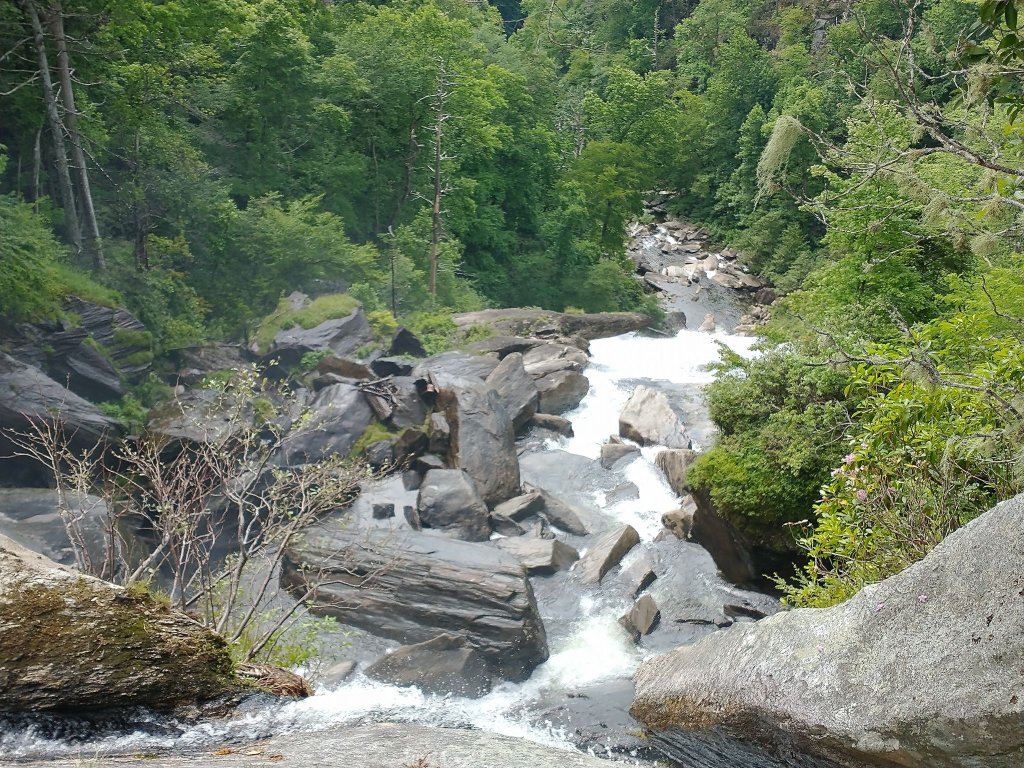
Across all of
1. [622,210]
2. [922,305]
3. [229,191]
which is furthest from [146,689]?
[622,210]

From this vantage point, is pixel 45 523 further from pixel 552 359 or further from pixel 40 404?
pixel 552 359

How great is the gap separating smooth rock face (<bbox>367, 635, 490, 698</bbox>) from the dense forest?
4.45m

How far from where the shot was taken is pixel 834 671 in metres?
5.34

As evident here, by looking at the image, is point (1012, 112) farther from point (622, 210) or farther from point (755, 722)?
point (622, 210)

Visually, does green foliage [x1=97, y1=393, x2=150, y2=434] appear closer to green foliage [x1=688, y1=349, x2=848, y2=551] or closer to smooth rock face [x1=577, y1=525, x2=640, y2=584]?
smooth rock face [x1=577, y1=525, x2=640, y2=584]

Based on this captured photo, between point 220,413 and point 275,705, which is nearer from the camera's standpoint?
point 275,705

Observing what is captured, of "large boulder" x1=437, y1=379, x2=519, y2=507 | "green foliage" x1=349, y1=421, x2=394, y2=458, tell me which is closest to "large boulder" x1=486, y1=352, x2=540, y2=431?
"large boulder" x1=437, y1=379, x2=519, y2=507

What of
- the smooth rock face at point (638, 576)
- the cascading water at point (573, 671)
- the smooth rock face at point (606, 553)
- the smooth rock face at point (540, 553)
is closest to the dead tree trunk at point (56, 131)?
the cascading water at point (573, 671)

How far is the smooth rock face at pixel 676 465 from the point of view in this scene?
632 inches

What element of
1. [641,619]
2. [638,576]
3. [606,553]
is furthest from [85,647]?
[606,553]

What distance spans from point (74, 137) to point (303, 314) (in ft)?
23.1

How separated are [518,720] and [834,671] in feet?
20.8

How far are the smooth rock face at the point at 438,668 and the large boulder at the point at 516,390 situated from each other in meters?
7.66

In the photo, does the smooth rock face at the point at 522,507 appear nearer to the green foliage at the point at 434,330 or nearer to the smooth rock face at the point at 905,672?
the green foliage at the point at 434,330
